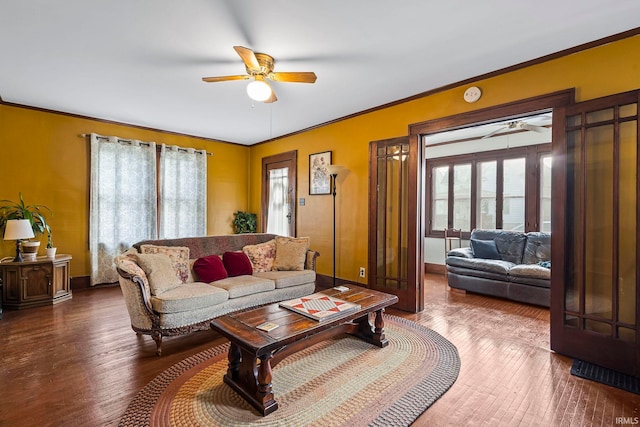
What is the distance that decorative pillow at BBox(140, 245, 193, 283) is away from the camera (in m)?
3.32

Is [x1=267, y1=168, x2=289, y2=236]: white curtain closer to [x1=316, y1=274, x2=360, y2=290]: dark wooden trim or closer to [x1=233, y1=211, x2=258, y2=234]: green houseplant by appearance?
[x1=233, y1=211, x2=258, y2=234]: green houseplant

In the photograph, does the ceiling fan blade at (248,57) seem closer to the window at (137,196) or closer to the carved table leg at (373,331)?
the carved table leg at (373,331)

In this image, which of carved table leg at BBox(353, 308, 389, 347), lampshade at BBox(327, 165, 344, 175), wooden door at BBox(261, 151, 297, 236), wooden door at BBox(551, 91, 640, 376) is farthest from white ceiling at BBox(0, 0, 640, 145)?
carved table leg at BBox(353, 308, 389, 347)

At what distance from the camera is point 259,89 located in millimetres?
2773

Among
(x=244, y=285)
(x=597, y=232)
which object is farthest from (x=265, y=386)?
(x=597, y=232)

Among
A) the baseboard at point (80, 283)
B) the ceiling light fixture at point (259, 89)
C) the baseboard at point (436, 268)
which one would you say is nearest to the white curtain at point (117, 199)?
the baseboard at point (80, 283)

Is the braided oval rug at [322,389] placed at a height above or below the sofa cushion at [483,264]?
below

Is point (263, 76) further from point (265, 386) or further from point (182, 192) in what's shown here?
point (182, 192)

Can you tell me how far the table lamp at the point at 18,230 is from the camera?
3707 millimetres

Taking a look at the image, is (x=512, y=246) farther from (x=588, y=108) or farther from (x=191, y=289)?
(x=191, y=289)

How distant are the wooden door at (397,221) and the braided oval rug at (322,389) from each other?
1.09 meters

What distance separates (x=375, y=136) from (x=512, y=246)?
2750 millimetres

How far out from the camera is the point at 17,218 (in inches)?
157

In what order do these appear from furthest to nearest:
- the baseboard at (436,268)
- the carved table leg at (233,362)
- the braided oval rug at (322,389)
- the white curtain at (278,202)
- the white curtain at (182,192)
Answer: the baseboard at (436,268), the white curtain at (278,202), the white curtain at (182,192), the carved table leg at (233,362), the braided oval rug at (322,389)
